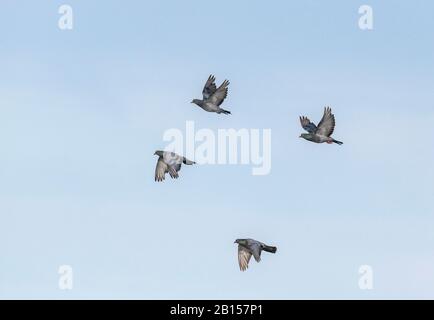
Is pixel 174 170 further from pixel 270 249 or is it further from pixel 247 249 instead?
pixel 270 249

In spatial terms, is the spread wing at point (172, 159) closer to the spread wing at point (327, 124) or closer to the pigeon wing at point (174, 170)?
the pigeon wing at point (174, 170)

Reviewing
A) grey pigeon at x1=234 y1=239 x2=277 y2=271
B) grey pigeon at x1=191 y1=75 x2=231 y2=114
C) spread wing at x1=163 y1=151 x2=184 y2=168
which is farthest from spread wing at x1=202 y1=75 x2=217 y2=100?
grey pigeon at x1=234 y1=239 x2=277 y2=271

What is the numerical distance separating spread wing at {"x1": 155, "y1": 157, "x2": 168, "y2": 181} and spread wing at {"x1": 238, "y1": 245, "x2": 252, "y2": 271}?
717cm

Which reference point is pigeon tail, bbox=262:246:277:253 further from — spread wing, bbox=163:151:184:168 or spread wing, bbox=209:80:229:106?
spread wing, bbox=209:80:229:106

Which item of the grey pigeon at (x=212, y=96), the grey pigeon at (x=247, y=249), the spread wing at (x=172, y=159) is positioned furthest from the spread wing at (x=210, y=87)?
the grey pigeon at (x=247, y=249)

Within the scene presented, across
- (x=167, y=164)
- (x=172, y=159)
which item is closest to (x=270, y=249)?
(x=172, y=159)

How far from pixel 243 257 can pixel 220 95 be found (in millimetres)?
9467

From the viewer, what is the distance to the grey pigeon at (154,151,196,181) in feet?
194

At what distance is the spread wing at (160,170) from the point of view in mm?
59500
